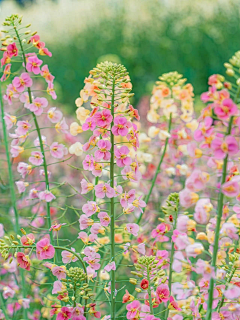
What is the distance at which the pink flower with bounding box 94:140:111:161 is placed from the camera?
2.75 ft

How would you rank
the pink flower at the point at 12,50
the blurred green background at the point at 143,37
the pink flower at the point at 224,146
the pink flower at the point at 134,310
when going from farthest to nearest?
the blurred green background at the point at 143,37 → the pink flower at the point at 12,50 → the pink flower at the point at 134,310 → the pink flower at the point at 224,146

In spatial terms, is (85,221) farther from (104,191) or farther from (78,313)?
(78,313)

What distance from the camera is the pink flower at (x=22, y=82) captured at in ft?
3.27

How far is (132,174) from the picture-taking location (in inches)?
35.7

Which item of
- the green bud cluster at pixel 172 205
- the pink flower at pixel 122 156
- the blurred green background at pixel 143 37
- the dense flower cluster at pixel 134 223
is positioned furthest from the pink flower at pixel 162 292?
the blurred green background at pixel 143 37

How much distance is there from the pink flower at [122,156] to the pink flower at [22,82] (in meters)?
0.33

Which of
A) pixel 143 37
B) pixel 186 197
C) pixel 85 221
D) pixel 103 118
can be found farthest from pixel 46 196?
pixel 143 37

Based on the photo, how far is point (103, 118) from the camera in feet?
2.75

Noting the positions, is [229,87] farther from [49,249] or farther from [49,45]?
[49,45]

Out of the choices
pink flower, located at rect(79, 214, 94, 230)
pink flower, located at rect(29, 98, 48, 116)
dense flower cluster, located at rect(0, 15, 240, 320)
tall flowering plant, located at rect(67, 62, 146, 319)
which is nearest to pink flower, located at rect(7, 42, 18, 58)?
dense flower cluster, located at rect(0, 15, 240, 320)

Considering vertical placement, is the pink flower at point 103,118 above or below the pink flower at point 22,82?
below

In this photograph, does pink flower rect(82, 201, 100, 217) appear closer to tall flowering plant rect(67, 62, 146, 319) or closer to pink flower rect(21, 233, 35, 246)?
tall flowering plant rect(67, 62, 146, 319)

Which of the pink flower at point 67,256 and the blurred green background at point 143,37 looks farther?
the blurred green background at point 143,37

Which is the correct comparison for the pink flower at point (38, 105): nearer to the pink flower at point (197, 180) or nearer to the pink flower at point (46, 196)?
the pink flower at point (46, 196)
